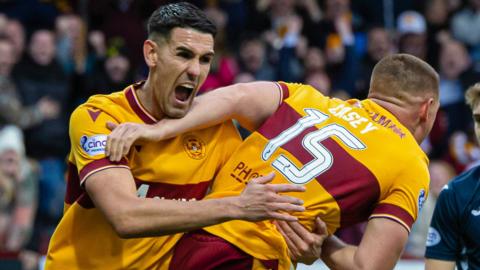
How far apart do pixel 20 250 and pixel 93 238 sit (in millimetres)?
4045

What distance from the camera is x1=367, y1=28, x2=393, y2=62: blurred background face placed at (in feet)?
40.4

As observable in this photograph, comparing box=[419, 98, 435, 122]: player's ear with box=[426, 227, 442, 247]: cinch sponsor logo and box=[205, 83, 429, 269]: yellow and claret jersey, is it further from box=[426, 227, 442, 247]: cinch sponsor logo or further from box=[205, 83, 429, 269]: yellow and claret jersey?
box=[426, 227, 442, 247]: cinch sponsor logo

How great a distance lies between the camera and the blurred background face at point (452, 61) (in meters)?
12.3

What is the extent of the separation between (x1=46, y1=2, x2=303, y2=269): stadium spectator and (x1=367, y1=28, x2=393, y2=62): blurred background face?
7.13m

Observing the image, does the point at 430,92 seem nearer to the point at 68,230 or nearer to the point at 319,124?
the point at 319,124

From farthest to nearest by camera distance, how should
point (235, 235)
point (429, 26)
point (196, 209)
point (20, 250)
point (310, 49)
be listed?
point (429, 26) → point (310, 49) → point (20, 250) → point (235, 235) → point (196, 209)

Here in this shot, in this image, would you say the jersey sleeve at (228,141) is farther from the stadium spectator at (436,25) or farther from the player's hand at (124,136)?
the stadium spectator at (436,25)

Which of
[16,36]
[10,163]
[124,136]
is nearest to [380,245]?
[124,136]

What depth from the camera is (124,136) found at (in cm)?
496

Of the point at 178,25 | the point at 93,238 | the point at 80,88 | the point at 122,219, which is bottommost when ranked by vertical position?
the point at 80,88

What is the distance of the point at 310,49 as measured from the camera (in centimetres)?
1205

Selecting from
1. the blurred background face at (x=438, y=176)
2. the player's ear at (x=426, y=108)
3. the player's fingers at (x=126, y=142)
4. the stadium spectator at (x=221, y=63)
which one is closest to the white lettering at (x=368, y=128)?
the player's ear at (x=426, y=108)

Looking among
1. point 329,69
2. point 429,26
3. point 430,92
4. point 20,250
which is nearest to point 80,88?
point 20,250

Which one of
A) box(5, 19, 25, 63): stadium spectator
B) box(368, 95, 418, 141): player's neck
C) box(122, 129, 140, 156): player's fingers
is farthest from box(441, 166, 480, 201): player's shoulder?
box(5, 19, 25, 63): stadium spectator
